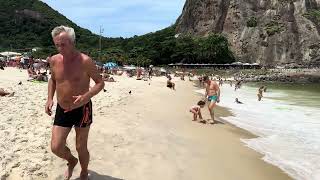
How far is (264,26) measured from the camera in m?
125

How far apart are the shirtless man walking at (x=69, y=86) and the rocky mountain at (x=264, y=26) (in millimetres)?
110964

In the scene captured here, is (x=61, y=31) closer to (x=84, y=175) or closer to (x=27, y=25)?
(x=84, y=175)

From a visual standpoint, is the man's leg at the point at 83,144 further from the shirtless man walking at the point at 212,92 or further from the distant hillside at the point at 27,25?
the distant hillside at the point at 27,25

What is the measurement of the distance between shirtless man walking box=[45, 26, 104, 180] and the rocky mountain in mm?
110964

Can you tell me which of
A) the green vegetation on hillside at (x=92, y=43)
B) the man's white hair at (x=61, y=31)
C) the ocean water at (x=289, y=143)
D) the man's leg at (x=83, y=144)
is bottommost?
the ocean water at (x=289, y=143)

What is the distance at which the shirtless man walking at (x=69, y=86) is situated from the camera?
476 cm

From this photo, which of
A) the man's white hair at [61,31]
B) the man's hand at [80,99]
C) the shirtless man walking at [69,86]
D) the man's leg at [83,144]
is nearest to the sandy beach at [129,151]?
the man's leg at [83,144]

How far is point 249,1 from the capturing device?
427 ft

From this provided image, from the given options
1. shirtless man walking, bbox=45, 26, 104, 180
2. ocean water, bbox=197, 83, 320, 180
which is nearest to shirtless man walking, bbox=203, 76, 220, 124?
ocean water, bbox=197, 83, 320, 180

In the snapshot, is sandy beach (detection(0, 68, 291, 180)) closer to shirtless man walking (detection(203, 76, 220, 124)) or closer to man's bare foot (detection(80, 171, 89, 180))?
man's bare foot (detection(80, 171, 89, 180))

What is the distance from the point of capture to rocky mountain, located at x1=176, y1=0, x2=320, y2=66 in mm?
118125

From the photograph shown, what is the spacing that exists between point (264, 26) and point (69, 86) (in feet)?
409

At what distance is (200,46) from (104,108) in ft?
329

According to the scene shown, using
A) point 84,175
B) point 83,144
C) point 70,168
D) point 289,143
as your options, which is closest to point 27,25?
point 289,143
